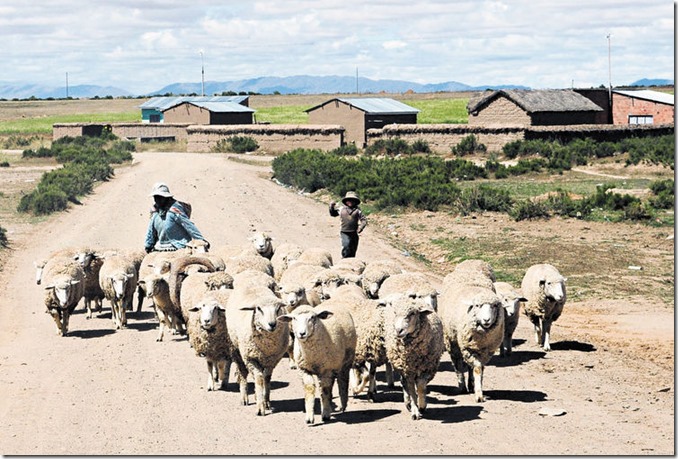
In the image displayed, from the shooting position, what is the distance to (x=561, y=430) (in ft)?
32.9

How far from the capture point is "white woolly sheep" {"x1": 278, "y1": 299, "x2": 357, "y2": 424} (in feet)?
34.0

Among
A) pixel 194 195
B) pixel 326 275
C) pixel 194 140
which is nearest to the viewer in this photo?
pixel 326 275

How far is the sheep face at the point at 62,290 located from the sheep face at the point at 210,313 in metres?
4.19

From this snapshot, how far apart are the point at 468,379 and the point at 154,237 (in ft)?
19.6

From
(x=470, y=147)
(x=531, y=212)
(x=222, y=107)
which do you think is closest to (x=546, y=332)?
(x=531, y=212)

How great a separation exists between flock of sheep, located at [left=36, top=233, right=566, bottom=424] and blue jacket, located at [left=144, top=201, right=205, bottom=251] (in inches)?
9.6

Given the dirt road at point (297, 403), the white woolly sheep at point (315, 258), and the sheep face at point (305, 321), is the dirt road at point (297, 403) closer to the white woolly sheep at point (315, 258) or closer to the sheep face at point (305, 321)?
the sheep face at point (305, 321)

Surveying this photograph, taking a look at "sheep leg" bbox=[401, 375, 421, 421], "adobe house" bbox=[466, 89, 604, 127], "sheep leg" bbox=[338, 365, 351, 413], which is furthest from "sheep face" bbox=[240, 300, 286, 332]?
"adobe house" bbox=[466, 89, 604, 127]

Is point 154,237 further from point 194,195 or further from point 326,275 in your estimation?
point 194,195

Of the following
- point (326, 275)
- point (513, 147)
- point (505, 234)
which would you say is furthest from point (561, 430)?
point (513, 147)

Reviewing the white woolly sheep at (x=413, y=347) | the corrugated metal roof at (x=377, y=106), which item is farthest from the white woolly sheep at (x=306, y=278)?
the corrugated metal roof at (x=377, y=106)

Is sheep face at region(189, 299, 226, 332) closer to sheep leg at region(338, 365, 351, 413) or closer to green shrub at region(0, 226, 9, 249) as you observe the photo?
sheep leg at region(338, 365, 351, 413)

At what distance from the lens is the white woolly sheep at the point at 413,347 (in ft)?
34.2

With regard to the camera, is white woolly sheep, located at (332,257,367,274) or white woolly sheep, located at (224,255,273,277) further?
white woolly sheep, located at (224,255,273,277)
